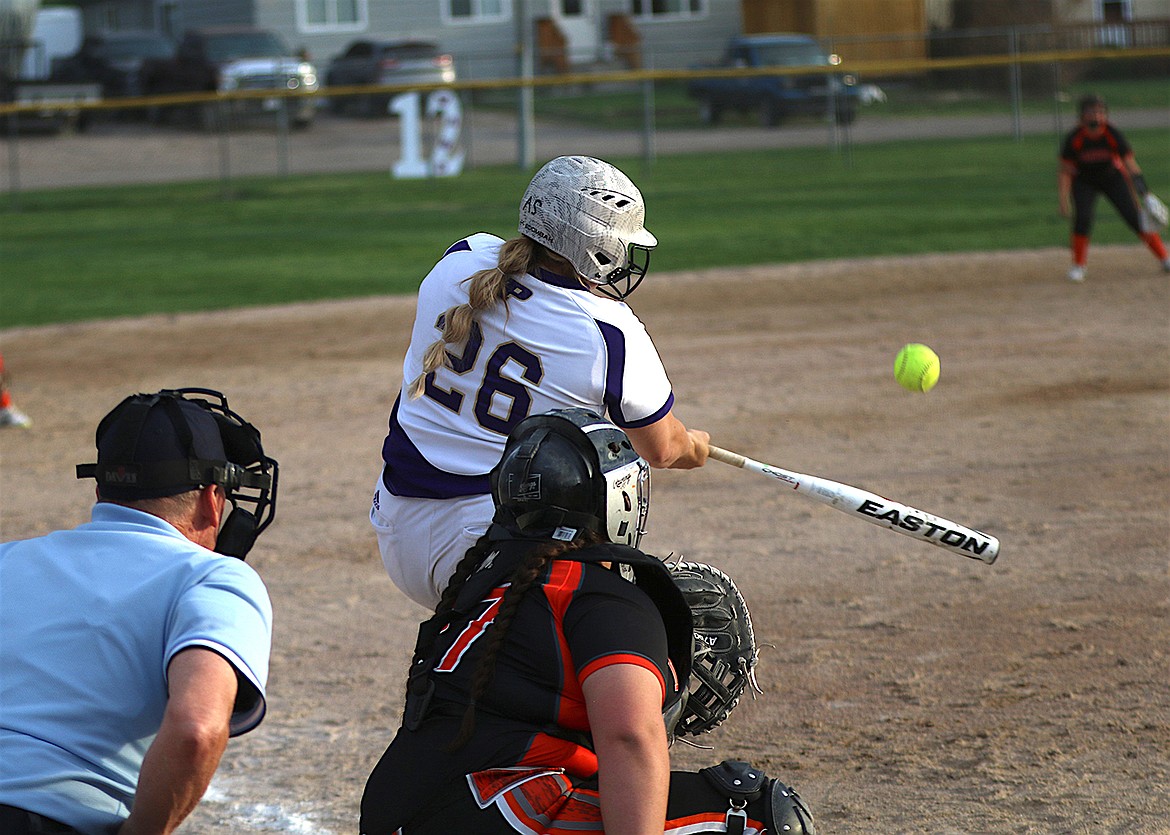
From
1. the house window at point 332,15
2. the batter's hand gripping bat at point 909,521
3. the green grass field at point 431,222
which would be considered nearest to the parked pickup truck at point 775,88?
the green grass field at point 431,222

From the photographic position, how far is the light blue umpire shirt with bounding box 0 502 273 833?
8.18 feet

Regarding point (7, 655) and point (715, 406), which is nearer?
point (7, 655)

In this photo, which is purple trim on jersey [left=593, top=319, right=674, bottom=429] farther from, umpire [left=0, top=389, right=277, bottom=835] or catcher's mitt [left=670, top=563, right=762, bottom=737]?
umpire [left=0, top=389, right=277, bottom=835]

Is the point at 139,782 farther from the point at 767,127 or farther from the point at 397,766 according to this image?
the point at 767,127

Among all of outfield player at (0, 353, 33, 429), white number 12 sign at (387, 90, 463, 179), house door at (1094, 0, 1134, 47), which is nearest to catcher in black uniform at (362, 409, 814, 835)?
outfield player at (0, 353, 33, 429)

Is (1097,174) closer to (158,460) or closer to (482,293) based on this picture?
(482,293)

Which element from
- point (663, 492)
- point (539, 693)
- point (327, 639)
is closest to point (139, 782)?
point (539, 693)

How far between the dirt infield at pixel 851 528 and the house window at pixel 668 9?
32.0 metres

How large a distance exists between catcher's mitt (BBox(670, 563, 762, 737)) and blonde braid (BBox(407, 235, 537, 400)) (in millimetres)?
849

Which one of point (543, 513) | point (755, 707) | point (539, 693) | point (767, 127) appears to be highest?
point (767, 127)

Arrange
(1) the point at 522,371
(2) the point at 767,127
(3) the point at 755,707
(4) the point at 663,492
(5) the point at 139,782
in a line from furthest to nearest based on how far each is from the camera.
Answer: (2) the point at 767,127 < (4) the point at 663,492 < (3) the point at 755,707 < (1) the point at 522,371 < (5) the point at 139,782

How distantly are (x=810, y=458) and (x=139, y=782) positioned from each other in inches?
244

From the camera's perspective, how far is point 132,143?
32.2 meters

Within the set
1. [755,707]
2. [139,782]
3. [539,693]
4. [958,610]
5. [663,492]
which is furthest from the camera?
[663,492]
